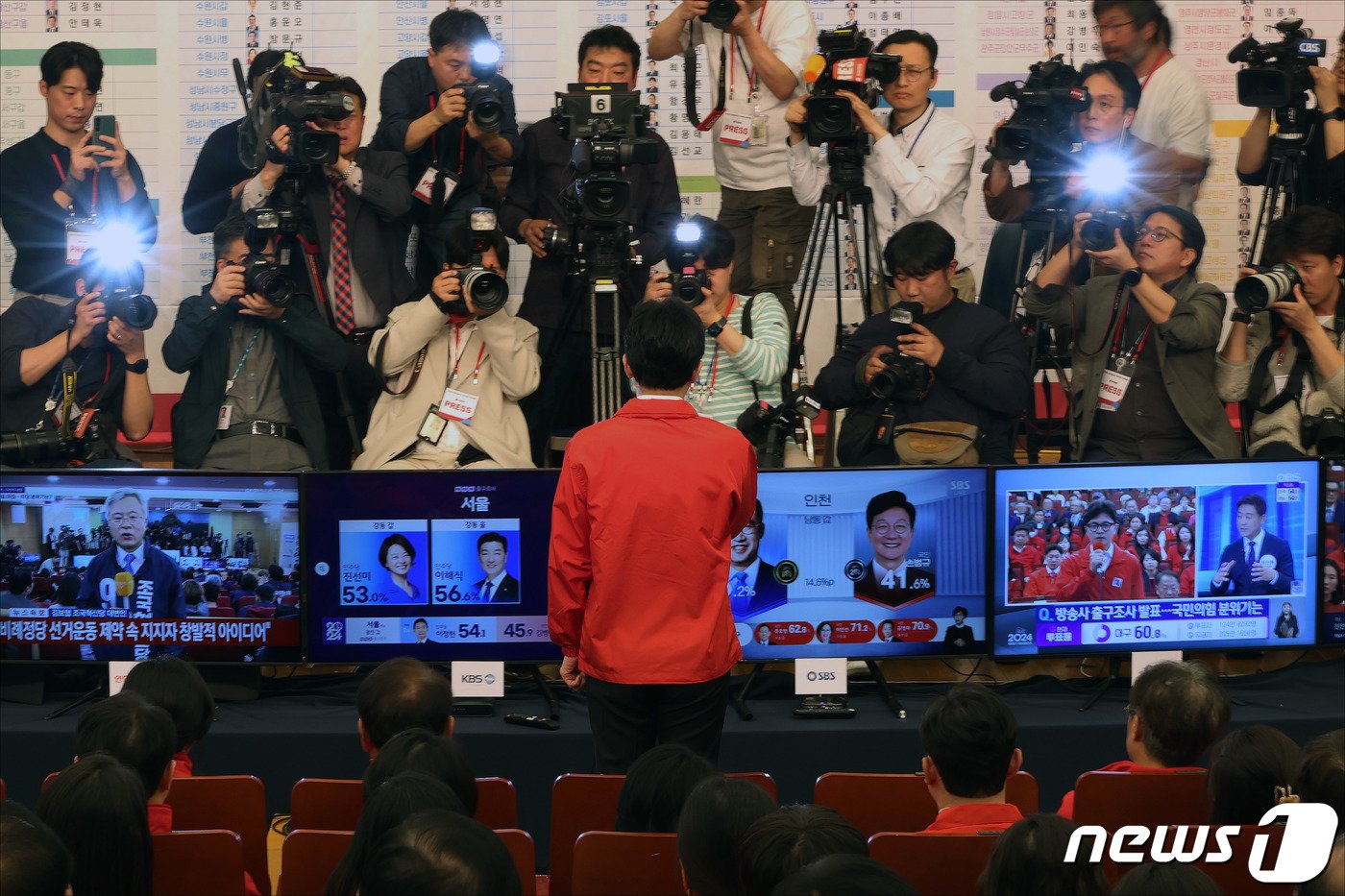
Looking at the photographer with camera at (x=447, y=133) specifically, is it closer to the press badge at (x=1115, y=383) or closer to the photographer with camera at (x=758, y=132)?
the photographer with camera at (x=758, y=132)

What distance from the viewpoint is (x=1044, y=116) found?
213 inches

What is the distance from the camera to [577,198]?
505 centimetres

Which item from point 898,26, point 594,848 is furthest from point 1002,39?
point 594,848

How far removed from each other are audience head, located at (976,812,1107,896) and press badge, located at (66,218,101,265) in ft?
14.2

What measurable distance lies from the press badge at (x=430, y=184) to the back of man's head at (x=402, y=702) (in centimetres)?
280

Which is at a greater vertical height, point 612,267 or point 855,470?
point 612,267

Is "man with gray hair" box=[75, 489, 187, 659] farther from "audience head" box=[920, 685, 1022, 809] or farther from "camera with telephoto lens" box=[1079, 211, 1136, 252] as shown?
"camera with telephoto lens" box=[1079, 211, 1136, 252]

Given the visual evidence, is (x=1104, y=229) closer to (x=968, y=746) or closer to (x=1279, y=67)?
(x=1279, y=67)

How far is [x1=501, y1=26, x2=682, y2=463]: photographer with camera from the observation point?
560 centimetres

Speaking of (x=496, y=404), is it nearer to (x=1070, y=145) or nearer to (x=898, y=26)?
(x=1070, y=145)

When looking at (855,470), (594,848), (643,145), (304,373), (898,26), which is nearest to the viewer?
(594,848)

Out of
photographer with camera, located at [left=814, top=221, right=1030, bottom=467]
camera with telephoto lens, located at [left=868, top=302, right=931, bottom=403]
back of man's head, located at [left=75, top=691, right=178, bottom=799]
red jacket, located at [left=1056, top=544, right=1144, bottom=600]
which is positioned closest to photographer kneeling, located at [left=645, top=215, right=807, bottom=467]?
photographer with camera, located at [left=814, top=221, right=1030, bottom=467]

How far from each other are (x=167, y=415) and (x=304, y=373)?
5.60 feet

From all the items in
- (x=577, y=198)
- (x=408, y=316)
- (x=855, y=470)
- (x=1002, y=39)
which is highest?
(x=1002, y=39)
